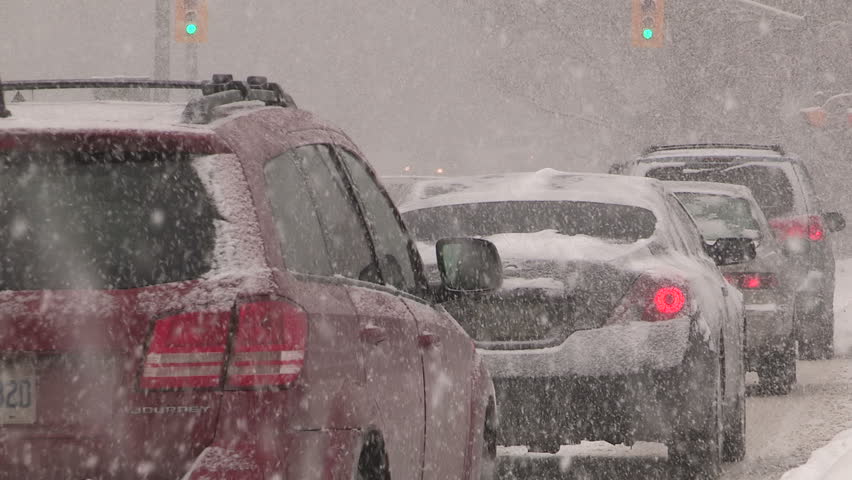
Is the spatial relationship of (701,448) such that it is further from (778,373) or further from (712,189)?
(712,189)

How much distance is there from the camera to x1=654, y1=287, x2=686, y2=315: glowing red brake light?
7.81 m

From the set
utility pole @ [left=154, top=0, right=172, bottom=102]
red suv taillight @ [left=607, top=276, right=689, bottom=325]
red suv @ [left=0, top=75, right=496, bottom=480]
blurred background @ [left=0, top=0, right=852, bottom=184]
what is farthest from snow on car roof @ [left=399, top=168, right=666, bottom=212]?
blurred background @ [left=0, top=0, right=852, bottom=184]

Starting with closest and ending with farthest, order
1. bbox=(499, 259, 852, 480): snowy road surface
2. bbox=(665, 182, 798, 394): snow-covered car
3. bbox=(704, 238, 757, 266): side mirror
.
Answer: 1. bbox=(499, 259, 852, 480): snowy road surface
2. bbox=(704, 238, 757, 266): side mirror
3. bbox=(665, 182, 798, 394): snow-covered car

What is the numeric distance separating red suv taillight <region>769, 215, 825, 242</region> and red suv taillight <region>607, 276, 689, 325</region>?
678 centimetres

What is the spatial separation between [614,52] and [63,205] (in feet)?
167

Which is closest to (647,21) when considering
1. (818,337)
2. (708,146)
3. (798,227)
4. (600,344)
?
(708,146)

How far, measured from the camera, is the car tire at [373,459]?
13.3ft

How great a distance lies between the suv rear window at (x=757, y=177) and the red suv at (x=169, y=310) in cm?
1073

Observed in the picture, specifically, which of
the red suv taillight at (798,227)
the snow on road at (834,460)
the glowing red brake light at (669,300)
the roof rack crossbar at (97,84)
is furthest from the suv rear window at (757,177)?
the roof rack crossbar at (97,84)

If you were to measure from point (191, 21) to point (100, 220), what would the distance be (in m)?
20.2

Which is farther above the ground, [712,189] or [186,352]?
[712,189]

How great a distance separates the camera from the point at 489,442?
6141 mm

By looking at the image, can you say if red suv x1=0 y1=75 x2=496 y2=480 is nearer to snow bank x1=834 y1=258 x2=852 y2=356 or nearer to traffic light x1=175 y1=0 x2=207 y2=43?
snow bank x1=834 y1=258 x2=852 y2=356

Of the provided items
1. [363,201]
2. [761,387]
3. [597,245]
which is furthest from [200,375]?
[761,387]
